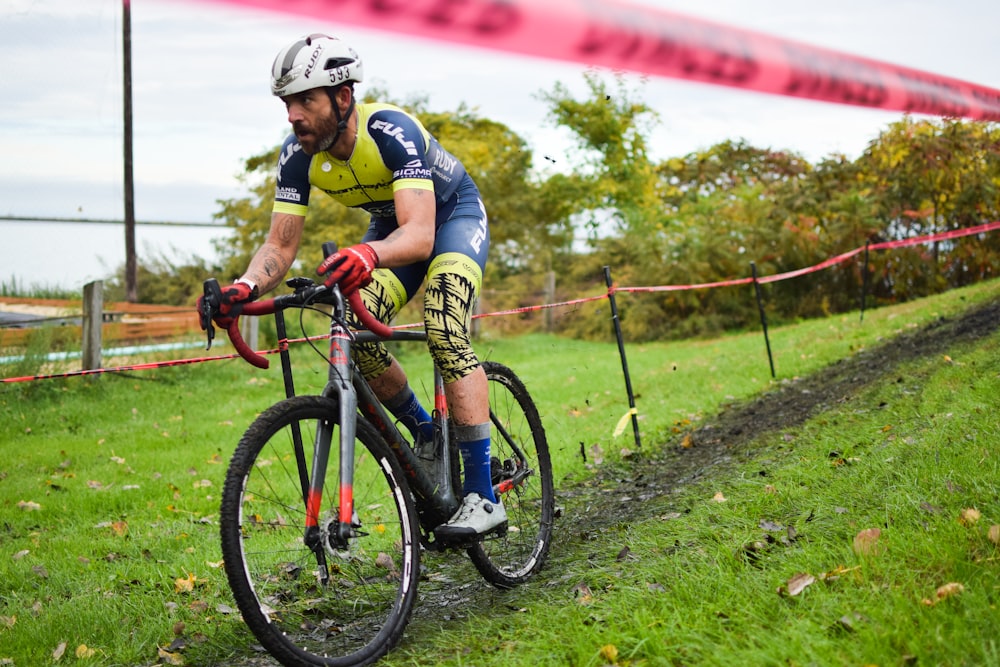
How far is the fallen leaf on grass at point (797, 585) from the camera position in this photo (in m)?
2.95

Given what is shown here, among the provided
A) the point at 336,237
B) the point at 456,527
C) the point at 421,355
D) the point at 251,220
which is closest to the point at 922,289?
the point at 421,355

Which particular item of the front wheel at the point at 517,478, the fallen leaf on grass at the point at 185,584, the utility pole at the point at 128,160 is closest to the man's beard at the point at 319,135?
the front wheel at the point at 517,478

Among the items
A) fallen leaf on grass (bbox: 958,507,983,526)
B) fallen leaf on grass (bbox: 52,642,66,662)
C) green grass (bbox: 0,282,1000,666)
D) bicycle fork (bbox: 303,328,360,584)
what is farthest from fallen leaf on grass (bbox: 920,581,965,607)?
fallen leaf on grass (bbox: 52,642,66,662)

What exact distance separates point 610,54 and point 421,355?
50.5 feet

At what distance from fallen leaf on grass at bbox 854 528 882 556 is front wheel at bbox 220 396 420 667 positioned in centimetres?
163

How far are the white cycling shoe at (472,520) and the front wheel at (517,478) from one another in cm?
16

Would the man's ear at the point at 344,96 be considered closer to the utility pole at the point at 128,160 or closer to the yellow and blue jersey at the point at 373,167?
the yellow and blue jersey at the point at 373,167

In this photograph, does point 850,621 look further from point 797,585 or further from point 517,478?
point 517,478

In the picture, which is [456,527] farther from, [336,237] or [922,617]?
[336,237]

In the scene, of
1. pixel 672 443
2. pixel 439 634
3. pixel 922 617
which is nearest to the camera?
pixel 922 617

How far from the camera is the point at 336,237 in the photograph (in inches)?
794

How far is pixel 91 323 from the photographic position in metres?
12.0

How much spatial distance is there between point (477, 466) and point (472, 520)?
25 cm

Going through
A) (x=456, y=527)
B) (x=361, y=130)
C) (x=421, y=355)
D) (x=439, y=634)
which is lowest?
(x=421, y=355)
